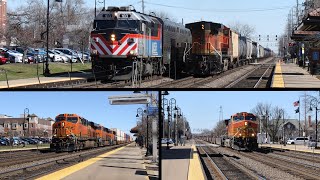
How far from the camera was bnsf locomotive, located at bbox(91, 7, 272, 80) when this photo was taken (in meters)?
9.47

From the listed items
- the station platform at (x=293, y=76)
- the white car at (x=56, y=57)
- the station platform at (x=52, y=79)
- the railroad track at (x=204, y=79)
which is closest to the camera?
the station platform at (x=52, y=79)

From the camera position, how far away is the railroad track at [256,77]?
916 cm

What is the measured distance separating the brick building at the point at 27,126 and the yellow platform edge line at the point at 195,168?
1.55 metres

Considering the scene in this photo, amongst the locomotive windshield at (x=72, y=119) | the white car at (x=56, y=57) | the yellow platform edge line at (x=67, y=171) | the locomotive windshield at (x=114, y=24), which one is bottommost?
the yellow platform edge line at (x=67, y=171)

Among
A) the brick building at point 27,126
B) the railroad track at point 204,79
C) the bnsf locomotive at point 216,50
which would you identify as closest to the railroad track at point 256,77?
the railroad track at point 204,79

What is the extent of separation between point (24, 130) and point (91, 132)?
1.11 m

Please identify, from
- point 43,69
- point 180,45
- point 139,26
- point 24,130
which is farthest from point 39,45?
point 24,130

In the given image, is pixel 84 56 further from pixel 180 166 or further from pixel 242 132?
pixel 180 166

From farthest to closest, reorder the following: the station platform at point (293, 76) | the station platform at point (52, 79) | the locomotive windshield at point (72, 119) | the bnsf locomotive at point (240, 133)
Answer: the station platform at point (293, 76), the station platform at point (52, 79), the locomotive windshield at point (72, 119), the bnsf locomotive at point (240, 133)

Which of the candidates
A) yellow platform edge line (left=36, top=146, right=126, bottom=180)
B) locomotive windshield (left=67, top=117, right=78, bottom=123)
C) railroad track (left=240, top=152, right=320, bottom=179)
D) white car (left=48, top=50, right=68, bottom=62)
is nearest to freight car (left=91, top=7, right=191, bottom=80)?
white car (left=48, top=50, right=68, bottom=62)

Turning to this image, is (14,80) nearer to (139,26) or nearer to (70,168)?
(139,26)

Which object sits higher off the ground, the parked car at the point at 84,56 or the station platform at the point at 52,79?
the parked car at the point at 84,56

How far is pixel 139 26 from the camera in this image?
997 centimetres

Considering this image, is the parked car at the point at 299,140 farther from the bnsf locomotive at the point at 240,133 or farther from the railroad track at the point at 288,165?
the railroad track at the point at 288,165
